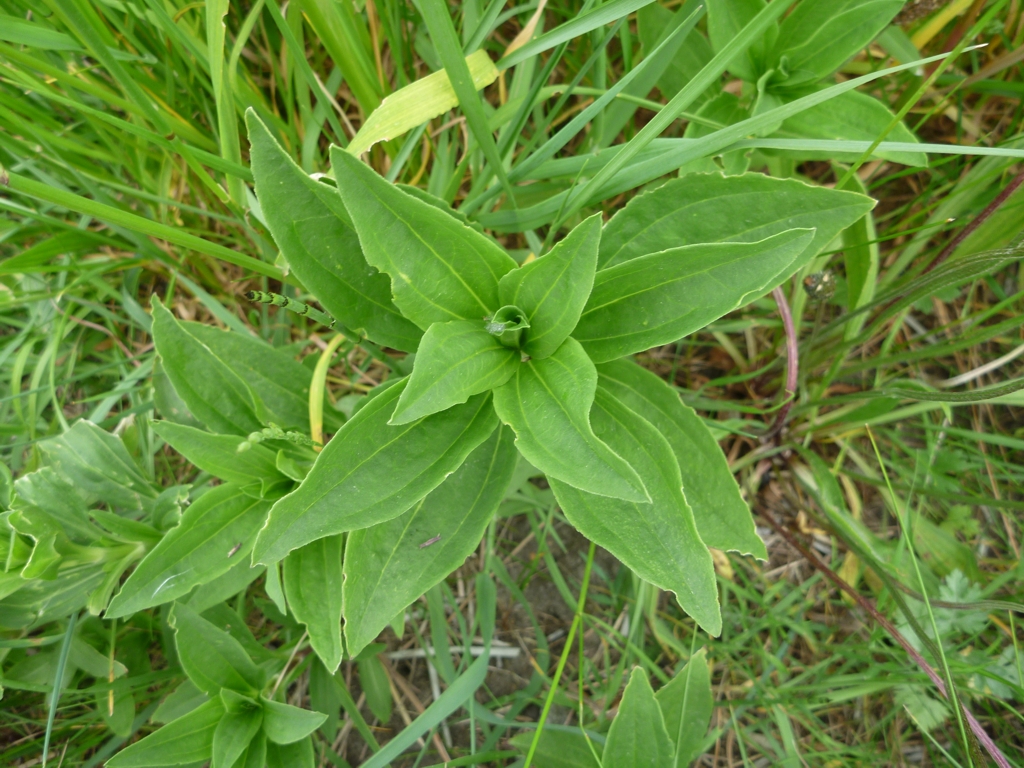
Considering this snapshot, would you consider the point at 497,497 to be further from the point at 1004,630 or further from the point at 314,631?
the point at 1004,630

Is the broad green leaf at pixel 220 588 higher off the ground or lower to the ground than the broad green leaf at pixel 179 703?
higher

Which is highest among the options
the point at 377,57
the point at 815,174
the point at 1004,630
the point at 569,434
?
the point at 377,57

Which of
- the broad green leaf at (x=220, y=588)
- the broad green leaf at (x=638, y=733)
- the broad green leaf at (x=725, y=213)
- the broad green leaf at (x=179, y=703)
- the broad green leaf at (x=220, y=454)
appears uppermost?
the broad green leaf at (x=220, y=454)

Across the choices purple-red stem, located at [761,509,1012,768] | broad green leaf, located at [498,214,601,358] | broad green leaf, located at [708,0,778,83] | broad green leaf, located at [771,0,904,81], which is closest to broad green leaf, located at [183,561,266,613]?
broad green leaf, located at [498,214,601,358]

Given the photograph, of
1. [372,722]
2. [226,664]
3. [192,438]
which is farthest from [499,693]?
[192,438]

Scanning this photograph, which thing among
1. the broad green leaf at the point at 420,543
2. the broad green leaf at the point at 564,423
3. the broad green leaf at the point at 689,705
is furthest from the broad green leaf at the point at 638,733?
the broad green leaf at the point at 564,423

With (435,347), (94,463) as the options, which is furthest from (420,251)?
(94,463)

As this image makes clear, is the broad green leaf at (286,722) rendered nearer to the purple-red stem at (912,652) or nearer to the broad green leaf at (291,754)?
the broad green leaf at (291,754)
